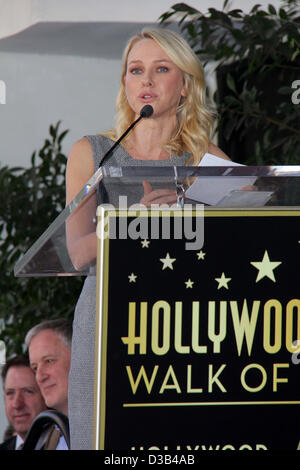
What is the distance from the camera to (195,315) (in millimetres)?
1397

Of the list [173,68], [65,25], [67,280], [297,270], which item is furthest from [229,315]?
[65,25]

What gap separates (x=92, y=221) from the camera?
4.74 feet

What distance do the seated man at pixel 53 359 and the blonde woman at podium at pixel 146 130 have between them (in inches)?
56.2

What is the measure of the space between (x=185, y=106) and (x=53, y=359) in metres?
1.54

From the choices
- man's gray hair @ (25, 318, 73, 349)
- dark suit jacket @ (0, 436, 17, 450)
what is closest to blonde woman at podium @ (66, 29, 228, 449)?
man's gray hair @ (25, 318, 73, 349)

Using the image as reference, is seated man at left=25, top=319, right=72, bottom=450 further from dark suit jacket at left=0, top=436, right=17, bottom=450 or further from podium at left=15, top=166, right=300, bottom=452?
podium at left=15, top=166, right=300, bottom=452

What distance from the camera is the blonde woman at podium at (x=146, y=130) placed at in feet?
5.99

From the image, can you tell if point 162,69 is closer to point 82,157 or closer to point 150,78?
point 150,78

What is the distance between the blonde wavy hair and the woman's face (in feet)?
0.07

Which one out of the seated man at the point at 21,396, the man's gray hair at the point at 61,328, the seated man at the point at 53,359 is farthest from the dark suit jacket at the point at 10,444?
the man's gray hair at the point at 61,328

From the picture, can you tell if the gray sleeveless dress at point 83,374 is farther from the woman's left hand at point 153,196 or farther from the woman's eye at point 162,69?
the woman's eye at point 162,69

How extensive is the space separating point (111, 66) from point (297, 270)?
457cm

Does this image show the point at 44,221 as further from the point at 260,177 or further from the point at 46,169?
the point at 260,177

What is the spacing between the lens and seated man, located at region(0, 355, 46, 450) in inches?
147
